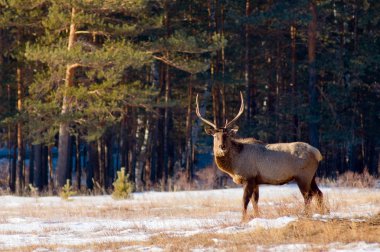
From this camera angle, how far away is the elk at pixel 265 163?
572 inches

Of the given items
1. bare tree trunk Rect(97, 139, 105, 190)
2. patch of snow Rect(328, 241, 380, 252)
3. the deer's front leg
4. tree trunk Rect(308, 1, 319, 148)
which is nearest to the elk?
the deer's front leg

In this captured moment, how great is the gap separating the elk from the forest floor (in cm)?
57

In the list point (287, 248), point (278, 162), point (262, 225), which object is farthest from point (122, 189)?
point (287, 248)

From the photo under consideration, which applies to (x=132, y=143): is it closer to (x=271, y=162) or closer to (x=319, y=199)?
(x=271, y=162)

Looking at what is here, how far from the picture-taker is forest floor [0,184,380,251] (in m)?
10.3

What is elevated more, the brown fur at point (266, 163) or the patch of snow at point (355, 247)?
the brown fur at point (266, 163)

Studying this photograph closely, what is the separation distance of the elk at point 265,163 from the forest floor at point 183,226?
574 mm

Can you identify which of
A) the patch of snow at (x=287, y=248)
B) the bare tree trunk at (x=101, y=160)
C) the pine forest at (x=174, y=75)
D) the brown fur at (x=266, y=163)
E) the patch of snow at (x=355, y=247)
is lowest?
the bare tree trunk at (x=101, y=160)

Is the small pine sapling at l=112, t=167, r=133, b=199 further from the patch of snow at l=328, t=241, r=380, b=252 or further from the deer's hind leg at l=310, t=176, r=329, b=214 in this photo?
the patch of snow at l=328, t=241, r=380, b=252

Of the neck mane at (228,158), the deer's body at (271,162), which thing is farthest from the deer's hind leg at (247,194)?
the neck mane at (228,158)

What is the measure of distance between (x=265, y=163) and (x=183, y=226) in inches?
81.0

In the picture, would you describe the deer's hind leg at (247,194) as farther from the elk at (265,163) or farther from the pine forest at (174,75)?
the pine forest at (174,75)

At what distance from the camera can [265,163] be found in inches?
576

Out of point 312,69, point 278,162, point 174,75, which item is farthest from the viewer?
point 174,75
